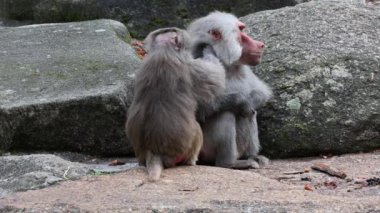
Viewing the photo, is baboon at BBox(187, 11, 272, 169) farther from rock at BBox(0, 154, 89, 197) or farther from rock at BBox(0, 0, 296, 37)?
rock at BBox(0, 0, 296, 37)

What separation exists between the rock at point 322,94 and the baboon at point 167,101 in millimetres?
1092

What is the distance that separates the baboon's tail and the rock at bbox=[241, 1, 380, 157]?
141cm

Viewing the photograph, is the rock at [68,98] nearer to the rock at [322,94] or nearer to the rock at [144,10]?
the rock at [322,94]

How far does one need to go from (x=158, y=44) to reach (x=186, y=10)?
3742mm

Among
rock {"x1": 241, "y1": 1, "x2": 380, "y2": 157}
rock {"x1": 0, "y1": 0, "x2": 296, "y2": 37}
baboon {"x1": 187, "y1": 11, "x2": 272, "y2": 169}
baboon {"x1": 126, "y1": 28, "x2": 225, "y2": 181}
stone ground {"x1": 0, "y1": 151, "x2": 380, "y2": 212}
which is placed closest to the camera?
stone ground {"x1": 0, "y1": 151, "x2": 380, "y2": 212}

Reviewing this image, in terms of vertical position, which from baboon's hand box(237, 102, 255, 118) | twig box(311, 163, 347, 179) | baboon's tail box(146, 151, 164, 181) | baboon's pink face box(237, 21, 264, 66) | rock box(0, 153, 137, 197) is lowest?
twig box(311, 163, 347, 179)

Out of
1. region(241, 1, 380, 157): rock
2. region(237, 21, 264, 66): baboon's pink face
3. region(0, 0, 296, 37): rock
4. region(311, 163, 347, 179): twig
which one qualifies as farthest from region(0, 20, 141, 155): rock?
region(0, 0, 296, 37): rock

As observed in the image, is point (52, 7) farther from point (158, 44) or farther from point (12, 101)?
point (158, 44)

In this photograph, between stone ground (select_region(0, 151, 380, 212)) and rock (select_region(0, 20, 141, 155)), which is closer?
stone ground (select_region(0, 151, 380, 212))

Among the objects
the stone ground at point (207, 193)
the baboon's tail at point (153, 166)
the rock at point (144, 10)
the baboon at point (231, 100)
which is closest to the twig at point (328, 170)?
the stone ground at point (207, 193)

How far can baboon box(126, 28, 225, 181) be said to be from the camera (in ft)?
18.5

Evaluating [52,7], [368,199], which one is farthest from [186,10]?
[368,199]

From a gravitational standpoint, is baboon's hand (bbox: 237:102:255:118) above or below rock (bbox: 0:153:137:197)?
above

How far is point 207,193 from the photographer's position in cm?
493
